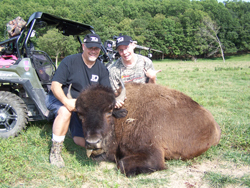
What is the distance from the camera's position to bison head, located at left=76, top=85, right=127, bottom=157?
3235 millimetres

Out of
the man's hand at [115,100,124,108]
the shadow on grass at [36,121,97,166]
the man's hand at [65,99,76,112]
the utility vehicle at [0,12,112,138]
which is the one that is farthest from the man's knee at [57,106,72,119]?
the utility vehicle at [0,12,112,138]

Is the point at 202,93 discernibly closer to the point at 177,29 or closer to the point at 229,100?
the point at 229,100

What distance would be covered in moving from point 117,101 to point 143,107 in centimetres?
59

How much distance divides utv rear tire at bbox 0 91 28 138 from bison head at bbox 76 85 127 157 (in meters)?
2.29

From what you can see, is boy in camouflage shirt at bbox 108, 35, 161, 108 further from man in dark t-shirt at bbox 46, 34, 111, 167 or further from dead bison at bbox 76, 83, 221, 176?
dead bison at bbox 76, 83, 221, 176

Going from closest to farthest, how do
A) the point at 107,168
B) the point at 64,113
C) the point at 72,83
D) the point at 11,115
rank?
the point at 107,168
the point at 64,113
the point at 72,83
the point at 11,115

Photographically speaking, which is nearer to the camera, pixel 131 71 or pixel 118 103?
pixel 118 103

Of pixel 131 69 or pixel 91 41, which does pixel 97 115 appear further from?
pixel 131 69

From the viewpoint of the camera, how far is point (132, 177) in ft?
10.9

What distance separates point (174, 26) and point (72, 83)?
88.1m

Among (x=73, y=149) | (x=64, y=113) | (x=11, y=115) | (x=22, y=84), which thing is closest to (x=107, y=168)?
(x=73, y=149)

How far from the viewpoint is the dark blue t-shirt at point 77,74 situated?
4273 millimetres

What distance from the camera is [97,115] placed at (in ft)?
11.3

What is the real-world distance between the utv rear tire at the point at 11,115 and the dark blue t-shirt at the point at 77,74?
1552 mm
